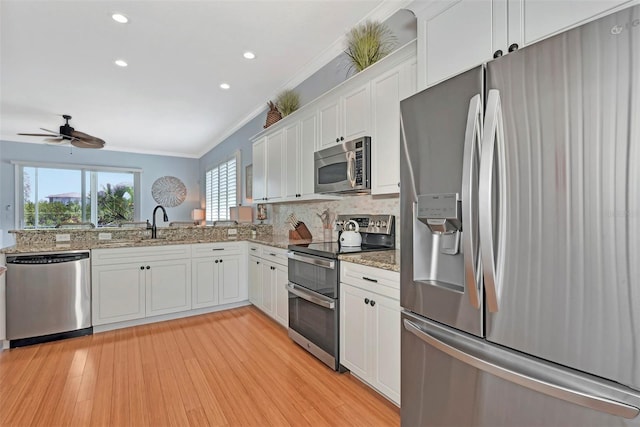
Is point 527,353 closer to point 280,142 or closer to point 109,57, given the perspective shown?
point 280,142

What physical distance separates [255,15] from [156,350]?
3.00 meters

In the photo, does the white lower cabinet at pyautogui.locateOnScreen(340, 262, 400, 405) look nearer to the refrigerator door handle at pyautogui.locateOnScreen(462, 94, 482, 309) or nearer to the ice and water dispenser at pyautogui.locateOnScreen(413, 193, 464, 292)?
the ice and water dispenser at pyautogui.locateOnScreen(413, 193, 464, 292)

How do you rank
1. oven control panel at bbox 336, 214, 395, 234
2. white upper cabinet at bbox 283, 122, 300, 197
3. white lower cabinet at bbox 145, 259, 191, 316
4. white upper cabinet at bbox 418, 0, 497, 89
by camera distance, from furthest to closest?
white lower cabinet at bbox 145, 259, 191, 316
white upper cabinet at bbox 283, 122, 300, 197
oven control panel at bbox 336, 214, 395, 234
white upper cabinet at bbox 418, 0, 497, 89

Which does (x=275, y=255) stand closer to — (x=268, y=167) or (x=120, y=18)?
(x=268, y=167)

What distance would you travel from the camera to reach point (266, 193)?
13.3 feet

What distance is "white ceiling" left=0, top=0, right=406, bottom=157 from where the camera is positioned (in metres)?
2.64

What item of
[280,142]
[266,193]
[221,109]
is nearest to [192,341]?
[266,193]

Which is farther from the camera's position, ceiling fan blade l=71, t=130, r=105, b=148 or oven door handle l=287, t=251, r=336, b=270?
ceiling fan blade l=71, t=130, r=105, b=148

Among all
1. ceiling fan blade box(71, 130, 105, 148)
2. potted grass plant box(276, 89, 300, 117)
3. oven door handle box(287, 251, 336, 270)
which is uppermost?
potted grass plant box(276, 89, 300, 117)

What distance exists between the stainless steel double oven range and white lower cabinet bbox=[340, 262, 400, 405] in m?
0.09

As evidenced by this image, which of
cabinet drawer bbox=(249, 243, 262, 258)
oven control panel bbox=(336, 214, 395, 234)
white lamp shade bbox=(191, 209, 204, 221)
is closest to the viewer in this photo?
oven control panel bbox=(336, 214, 395, 234)

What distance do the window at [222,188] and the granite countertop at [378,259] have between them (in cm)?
392

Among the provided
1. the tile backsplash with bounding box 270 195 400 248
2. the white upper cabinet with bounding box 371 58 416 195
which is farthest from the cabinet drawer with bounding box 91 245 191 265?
the white upper cabinet with bounding box 371 58 416 195

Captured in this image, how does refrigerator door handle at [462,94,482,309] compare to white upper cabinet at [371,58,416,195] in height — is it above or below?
below
